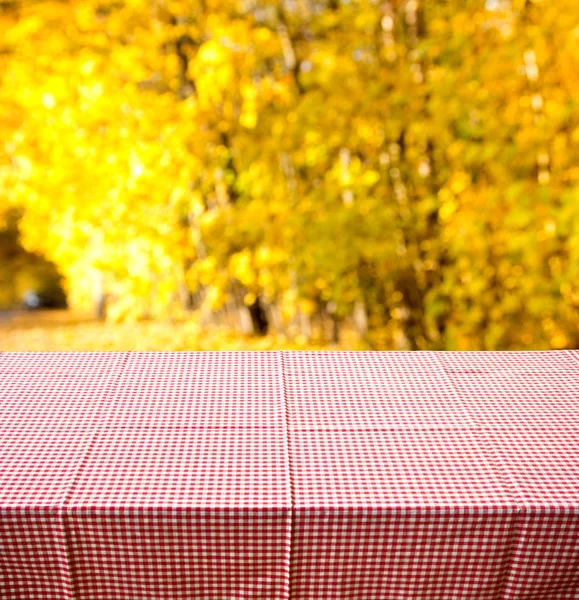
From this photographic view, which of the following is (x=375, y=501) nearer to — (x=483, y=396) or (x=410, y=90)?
(x=483, y=396)

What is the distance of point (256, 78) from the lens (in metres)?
5.34

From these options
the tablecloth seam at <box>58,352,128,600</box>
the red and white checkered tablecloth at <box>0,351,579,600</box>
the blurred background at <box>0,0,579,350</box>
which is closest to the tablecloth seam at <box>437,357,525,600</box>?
the red and white checkered tablecloth at <box>0,351,579,600</box>

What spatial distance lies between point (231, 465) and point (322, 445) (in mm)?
178

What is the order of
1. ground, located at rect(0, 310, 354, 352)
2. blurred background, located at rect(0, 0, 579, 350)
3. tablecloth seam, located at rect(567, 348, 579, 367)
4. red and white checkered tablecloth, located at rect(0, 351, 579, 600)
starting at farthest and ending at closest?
ground, located at rect(0, 310, 354, 352)
blurred background, located at rect(0, 0, 579, 350)
tablecloth seam, located at rect(567, 348, 579, 367)
red and white checkered tablecloth, located at rect(0, 351, 579, 600)

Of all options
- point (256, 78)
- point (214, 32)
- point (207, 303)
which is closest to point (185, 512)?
point (214, 32)

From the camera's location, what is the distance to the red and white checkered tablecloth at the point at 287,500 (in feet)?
3.93

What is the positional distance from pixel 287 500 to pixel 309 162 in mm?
3403

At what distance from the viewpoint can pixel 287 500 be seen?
1.21 m

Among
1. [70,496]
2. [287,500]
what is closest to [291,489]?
[287,500]

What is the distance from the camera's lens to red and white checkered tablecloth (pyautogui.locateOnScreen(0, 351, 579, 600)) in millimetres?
1197

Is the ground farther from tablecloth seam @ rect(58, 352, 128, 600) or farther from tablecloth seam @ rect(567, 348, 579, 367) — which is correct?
tablecloth seam @ rect(58, 352, 128, 600)

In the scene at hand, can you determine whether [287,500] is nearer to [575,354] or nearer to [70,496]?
[70,496]

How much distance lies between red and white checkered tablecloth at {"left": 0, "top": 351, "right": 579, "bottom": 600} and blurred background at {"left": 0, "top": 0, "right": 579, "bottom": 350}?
1976 mm

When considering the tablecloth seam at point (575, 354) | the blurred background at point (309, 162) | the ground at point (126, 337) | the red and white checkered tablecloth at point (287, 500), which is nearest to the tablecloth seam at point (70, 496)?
the red and white checkered tablecloth at point (287, 500)
